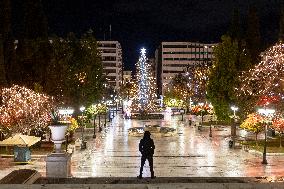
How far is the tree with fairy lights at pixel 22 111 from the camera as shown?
132 feet

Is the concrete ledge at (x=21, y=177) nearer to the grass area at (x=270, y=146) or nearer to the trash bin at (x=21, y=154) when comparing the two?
the trash bin at (x=21, y=154)

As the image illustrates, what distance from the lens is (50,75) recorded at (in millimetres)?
55312

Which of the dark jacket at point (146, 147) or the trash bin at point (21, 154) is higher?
the dark jacket at point (146, 147)

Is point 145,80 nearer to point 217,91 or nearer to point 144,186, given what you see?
point 217,91

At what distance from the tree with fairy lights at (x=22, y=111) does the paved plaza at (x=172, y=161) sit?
11.6 ft

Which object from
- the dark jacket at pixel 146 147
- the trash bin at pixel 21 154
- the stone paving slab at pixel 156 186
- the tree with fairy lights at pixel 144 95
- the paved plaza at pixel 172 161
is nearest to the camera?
the stone paving slab at pixel 156 186

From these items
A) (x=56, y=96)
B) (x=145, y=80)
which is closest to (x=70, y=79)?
(x=56, y=96)

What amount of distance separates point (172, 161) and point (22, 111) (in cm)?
1157

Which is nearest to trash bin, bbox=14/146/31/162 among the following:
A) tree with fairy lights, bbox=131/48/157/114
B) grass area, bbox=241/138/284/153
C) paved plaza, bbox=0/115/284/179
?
paved plaza, bbox=0/115/284/179

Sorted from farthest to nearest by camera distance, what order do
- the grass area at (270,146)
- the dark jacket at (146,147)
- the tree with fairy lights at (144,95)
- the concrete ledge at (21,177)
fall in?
the tree with fairy lights at (144,95)
the grass area at (270,146)
the dark jacket at (146,147)
the concrete ledge at (21,177)

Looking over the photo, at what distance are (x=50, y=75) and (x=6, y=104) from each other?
14.1 m

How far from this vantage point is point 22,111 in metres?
40.9

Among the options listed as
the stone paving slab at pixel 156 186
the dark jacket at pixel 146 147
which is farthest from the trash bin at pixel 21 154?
the stone paving slab at pixel 156 186

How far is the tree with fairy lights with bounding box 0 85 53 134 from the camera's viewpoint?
40125 millimetres
